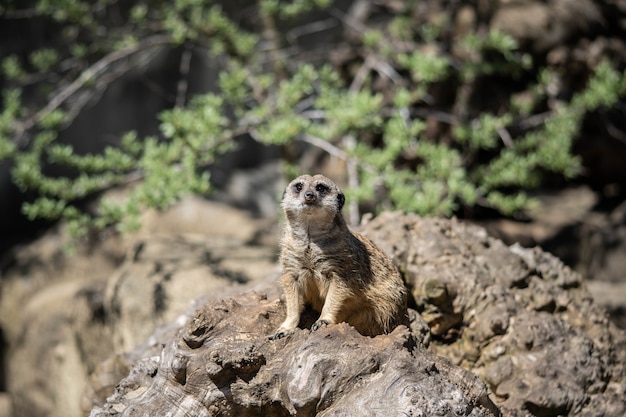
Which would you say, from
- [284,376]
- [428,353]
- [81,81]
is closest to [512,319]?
[428,353]

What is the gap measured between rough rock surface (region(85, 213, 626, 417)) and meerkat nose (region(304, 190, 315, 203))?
1.78ft

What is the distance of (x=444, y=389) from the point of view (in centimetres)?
242

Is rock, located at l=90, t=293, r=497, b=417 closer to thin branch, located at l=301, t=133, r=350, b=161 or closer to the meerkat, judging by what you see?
the meerkat

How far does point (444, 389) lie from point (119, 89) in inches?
313

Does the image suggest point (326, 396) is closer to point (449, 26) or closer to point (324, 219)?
point (324, 219)

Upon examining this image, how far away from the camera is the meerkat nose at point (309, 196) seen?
9.44 ft

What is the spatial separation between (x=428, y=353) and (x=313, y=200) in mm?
805

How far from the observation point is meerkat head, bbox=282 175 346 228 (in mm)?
2912

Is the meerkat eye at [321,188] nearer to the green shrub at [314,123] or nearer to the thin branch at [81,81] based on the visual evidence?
the green shrub at [314,123]

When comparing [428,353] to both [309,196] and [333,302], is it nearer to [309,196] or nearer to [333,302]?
[333,302]

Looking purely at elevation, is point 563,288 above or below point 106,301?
above

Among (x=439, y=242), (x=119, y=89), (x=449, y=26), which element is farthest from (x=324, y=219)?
(x=119, y=89)

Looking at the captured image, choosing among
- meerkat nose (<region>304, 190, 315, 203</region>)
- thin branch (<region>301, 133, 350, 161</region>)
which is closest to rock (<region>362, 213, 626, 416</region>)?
meerkat nose (<region>304, 190, 315, 203</region>)

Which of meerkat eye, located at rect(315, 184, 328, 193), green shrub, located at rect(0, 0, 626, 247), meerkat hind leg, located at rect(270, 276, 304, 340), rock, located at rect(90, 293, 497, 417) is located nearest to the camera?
rock, located at rect(90, 293, 497, 417)
